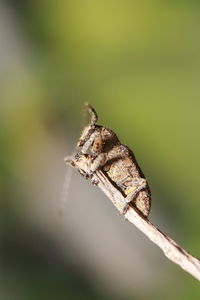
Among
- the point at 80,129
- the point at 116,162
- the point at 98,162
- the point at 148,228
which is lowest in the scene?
the point at 148,228

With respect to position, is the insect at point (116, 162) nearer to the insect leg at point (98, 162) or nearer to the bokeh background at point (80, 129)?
the insect leg at point (98, 162)

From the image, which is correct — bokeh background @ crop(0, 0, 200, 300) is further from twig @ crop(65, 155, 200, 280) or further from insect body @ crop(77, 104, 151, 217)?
twig @ crop(65, 155, 200, 280)

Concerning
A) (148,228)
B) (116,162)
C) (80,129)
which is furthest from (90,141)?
(80,129)

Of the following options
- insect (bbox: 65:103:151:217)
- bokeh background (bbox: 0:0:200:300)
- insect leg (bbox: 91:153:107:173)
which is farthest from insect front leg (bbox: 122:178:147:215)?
bokeh background (bbox: 0:0:200:300)

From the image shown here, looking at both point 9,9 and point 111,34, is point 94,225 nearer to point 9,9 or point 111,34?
point 111,34

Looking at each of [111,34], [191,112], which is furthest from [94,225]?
[111,34]

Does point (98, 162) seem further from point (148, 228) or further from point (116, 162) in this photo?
point (148, 228)
